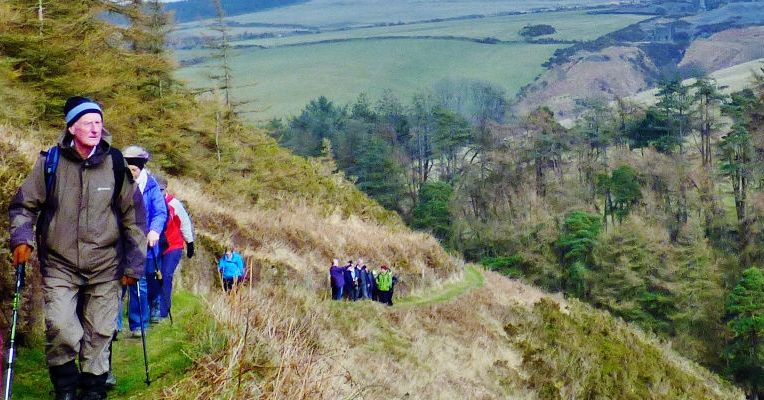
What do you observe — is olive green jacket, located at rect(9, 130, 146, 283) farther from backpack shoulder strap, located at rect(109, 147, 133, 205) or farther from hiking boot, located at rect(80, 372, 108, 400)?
hiking boot, located at rect(80, 372, 108, 400)

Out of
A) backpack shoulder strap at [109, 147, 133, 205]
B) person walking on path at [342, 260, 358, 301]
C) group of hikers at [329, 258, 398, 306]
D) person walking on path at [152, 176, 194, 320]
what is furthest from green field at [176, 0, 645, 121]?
backpack shoulder strap at [109, 147, 133, 205]

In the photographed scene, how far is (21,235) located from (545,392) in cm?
1197

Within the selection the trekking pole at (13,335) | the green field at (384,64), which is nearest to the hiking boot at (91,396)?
the trekking pole at (13,335)

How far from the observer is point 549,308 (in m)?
22.2

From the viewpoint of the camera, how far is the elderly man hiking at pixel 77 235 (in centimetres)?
407

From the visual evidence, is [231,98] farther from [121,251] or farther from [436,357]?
[121,251]

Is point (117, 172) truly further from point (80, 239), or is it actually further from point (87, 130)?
point (80, 239)

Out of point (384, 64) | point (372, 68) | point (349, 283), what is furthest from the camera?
point (384, 64)

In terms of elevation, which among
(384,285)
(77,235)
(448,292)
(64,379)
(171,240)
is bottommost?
(448,292)

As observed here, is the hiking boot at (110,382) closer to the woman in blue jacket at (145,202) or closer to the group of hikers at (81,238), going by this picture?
the group of hikers at (81,238)

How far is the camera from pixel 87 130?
408 cm

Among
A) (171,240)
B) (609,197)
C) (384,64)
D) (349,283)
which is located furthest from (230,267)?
(384,64)

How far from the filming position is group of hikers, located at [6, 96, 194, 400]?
4.07m

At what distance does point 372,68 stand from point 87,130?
163819 millimetres
